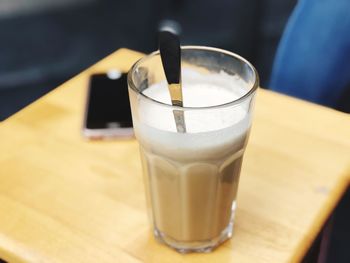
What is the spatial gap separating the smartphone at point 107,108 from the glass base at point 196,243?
210mm

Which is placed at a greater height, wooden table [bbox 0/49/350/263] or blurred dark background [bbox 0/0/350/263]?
wooden table [bbox 0/49/350/263]

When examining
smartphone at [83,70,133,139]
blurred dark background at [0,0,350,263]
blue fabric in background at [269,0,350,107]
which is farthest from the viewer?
blurred dark background at [0,0,350,263]

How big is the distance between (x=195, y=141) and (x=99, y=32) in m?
1.91

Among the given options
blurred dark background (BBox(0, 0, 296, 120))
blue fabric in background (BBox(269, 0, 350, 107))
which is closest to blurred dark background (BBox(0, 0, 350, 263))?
blurred dark background (BBox(0, 0, 296, 120))

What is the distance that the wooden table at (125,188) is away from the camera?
23.9 inches

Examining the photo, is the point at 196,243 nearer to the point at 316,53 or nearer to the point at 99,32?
the point at 316,53

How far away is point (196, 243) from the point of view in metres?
0.62

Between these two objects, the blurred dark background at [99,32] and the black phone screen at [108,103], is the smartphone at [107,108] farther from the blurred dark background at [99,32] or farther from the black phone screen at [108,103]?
the blurred dark background at [99,32]

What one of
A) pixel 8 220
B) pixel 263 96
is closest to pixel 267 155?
pixel 263 96

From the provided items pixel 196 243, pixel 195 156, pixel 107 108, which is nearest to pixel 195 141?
pixel 195 156

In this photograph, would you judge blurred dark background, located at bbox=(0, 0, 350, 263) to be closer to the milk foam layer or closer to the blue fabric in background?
the blue fabric in background

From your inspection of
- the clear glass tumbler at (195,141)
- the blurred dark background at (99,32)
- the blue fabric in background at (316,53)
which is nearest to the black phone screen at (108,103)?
the clear glass tumbler at (195,141)

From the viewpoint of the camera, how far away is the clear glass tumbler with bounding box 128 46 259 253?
0.53 metres

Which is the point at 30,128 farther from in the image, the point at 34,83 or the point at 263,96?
the point at 34,83
